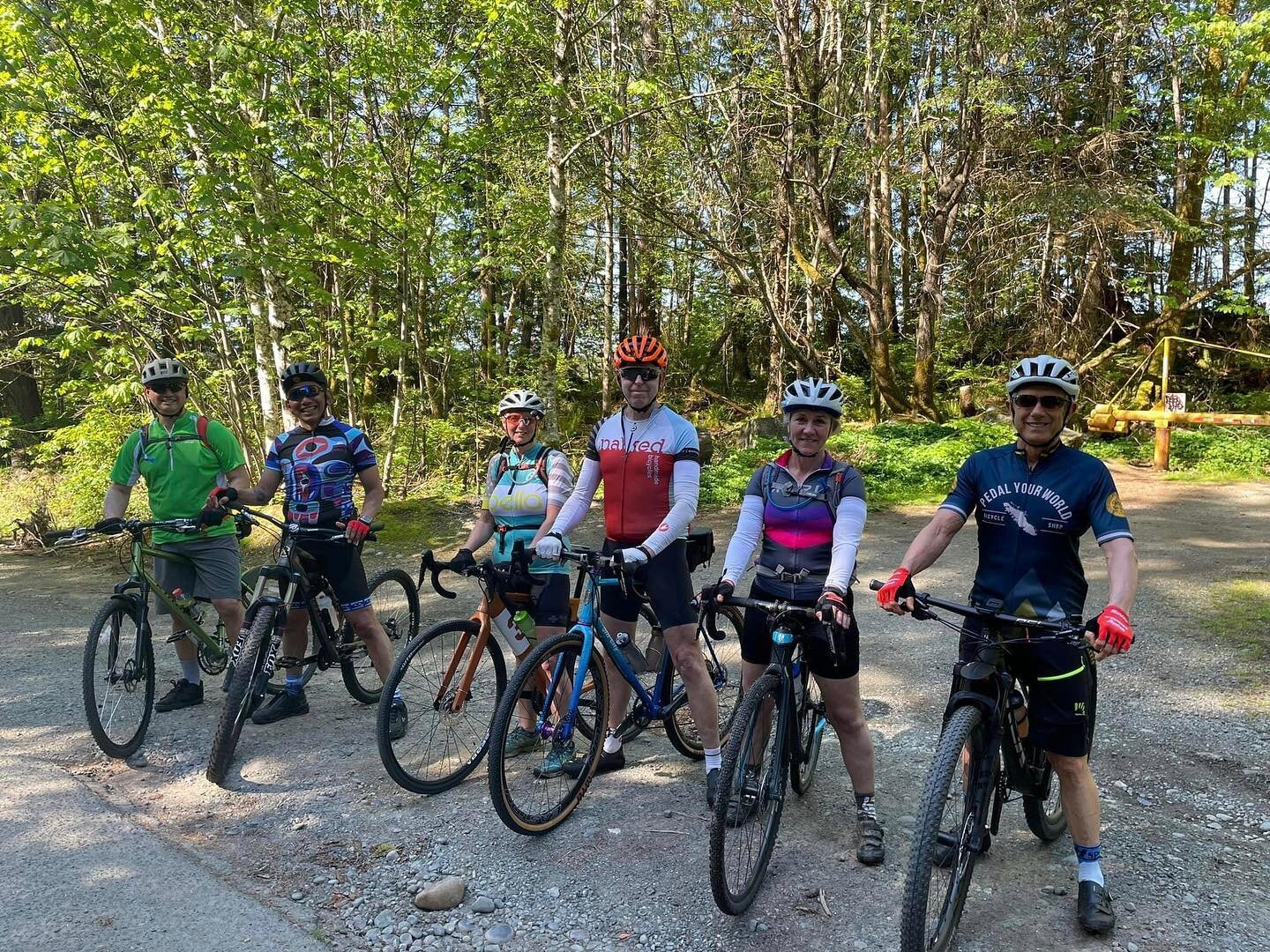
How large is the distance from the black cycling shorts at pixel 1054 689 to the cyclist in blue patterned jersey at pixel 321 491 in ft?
11.4

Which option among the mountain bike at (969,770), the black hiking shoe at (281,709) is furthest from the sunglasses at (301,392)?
the mountain bike at (969,770)

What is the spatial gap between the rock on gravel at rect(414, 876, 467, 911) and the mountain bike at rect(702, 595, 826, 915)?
3.42 ft

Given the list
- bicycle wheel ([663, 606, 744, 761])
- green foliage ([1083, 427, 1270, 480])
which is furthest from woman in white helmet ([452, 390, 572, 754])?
green foliage ([1083, 427, 1270, 480])

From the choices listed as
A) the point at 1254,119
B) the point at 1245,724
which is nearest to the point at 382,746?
the point at 1245,724

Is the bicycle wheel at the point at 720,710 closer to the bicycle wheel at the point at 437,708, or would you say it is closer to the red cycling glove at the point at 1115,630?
the bicycle wheel at the point at 437,708

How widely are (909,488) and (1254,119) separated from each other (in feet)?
33.4

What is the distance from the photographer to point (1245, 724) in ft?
16.1

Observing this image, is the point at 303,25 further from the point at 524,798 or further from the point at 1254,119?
the point at 1254,119

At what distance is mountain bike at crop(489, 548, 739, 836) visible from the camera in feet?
12.0

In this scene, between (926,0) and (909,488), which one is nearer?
(909,488)

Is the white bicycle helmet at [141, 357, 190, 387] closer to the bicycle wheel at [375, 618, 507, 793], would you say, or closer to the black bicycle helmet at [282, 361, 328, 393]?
the black bicycle helmet at [282, 361, 328, 393]

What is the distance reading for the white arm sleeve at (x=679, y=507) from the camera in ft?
12.8

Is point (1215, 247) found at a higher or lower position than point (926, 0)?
lower

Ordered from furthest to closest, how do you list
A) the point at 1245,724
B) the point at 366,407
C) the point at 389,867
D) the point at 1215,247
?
the point at 1215,247
the point at 366,407
the point at 1245,724
the point at 389,867
